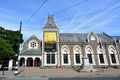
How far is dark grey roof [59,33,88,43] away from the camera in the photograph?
1651 inches

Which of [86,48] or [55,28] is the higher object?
[55,28]

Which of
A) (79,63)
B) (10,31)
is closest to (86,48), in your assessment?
(79,63)

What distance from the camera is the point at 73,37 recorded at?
4378 cm

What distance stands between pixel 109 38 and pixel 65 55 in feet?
51.7

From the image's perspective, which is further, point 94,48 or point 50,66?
point 94,48

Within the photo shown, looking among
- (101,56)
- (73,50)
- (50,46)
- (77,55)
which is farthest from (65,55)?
(101,56)

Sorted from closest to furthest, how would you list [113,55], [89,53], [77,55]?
[77,55] → [89,53] → [113,55]

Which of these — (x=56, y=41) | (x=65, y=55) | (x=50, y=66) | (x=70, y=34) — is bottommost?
(x=50, y=66)

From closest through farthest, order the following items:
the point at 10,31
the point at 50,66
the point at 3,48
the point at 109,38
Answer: the point at 3,48 → the point at 10,31 → the point at 50,66 → the point at 109,38

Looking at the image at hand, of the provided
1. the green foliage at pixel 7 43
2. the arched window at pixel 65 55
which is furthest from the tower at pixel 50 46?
the green foliage at pixel 7 43

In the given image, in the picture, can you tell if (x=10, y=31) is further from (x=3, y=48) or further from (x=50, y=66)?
(x=50, y=66)

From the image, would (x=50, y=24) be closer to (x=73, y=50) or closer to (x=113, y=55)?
(x=73, y=50)

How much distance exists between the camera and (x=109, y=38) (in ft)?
145

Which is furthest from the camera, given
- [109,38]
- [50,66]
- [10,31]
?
[109,38]
